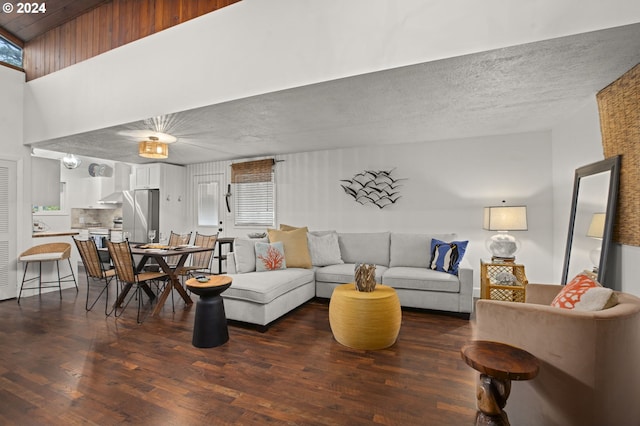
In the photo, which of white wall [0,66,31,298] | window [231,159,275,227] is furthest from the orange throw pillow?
white wall [0,66,31,298]

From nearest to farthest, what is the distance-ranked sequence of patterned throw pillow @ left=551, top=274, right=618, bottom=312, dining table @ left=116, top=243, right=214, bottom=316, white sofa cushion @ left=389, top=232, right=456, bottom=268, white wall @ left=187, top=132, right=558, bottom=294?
patterned throw pillow @ left=551, top=274, right=618, bottom=312 < dining table @ left=116, top=243, right=214, bottom=316 < white wall @ left=187, top=132, right=558, bottom=294 < white sofa cushion @ left=389, top=232, right=456, bottom=268

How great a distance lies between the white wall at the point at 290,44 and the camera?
192 centimetres

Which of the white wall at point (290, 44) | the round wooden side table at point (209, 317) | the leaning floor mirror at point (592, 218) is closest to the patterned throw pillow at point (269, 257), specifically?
the round wooden side table at point (209, 317)

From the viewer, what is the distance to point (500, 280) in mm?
3537

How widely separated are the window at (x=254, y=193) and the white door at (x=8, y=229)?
3.27 meters

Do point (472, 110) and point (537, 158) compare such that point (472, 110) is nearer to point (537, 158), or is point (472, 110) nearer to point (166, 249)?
point (537, 158)

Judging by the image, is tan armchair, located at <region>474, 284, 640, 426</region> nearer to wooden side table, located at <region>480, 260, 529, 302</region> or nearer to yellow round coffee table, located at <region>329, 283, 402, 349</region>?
yellow round coffee table, located at <region>329, 283, 402, 349</region>

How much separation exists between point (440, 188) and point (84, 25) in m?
5.48

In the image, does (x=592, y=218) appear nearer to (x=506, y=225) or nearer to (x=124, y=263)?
(x=506, y=225)

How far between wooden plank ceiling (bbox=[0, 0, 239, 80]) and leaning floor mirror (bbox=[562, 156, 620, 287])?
3714 millimetres

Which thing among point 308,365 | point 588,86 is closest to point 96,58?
point 308,365

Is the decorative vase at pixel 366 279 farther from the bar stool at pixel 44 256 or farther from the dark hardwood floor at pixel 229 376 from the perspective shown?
the bar stool at pixel 44 256

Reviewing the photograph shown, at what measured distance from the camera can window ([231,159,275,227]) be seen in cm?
583

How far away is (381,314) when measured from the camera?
2695mm
